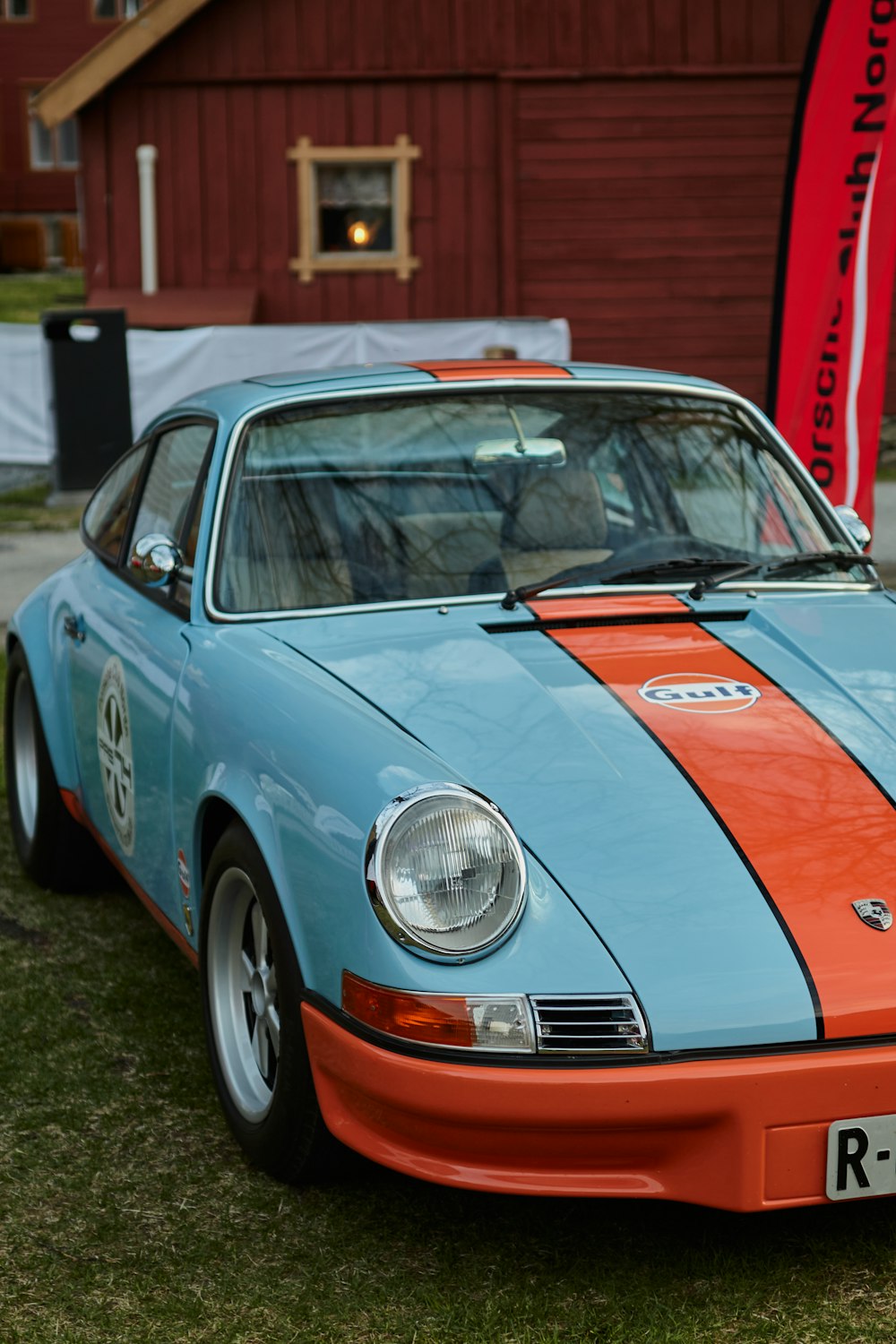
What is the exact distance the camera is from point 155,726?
3623 millimetres

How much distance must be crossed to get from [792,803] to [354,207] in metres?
14.7

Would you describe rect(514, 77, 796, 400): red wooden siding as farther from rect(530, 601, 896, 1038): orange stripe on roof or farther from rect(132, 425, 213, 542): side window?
rect(530, 601, 896, 1038): orange stripe on roof

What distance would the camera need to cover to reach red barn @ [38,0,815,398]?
16047 mm

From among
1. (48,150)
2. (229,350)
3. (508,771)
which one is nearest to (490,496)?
(508,771)

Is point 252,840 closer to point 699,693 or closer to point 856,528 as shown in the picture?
A: point 699,693

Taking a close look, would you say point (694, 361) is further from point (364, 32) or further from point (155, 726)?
point (155, 726)

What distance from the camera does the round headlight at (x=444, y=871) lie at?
8.27ft

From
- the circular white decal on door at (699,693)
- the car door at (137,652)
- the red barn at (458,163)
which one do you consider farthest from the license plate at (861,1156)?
the red barn at (458,163)

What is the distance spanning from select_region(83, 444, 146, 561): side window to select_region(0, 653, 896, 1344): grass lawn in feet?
5.69

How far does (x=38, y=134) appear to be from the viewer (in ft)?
130

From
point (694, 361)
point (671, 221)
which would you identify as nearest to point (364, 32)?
point (671, 221)

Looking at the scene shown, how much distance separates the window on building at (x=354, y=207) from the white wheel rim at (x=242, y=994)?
46.2ft

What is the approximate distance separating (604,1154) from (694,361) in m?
15.2

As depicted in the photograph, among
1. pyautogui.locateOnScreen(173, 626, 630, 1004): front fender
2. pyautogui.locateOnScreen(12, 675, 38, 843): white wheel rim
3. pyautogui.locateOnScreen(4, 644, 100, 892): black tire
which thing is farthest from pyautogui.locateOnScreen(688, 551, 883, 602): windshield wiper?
pyautogui.locateOnScreen(12, 675, 38, 843): white wheel rim
